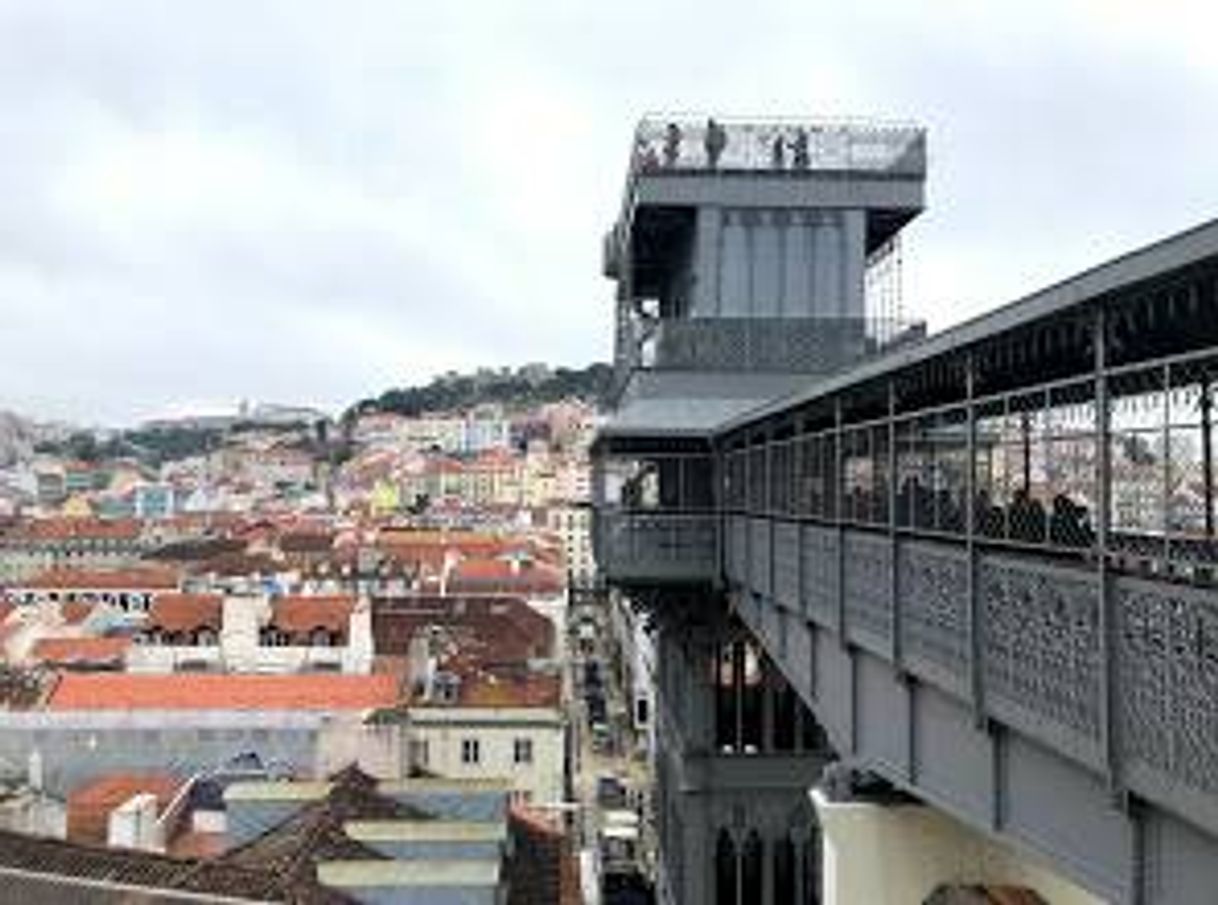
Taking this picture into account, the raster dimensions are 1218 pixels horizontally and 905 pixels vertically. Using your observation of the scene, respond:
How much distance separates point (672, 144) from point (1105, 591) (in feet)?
62.2

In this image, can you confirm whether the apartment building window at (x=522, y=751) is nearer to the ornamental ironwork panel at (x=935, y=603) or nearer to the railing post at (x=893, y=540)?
the railing post at (x=893, y=540)

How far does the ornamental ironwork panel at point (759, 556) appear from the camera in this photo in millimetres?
17750

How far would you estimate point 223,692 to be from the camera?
43.4 metres

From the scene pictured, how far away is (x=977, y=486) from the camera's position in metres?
9.52

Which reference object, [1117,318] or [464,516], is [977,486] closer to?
[1117,318]

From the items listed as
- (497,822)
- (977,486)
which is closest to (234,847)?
(497,822)

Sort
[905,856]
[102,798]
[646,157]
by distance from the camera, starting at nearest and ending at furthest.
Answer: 1. [905,856]
2. [646,157]
3. [102,798]

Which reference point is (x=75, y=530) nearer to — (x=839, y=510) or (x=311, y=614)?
(x=311, y=614)

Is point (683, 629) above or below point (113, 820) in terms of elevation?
above

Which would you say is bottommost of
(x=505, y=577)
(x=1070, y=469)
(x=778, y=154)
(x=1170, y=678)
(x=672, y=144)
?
(x=505, y=577)

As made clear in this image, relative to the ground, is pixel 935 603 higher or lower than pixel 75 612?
higher

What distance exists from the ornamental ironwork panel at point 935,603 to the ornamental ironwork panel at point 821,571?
2.28 m

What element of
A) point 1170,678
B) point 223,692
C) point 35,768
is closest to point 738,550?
point 1170,678

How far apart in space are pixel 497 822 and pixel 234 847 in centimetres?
338
